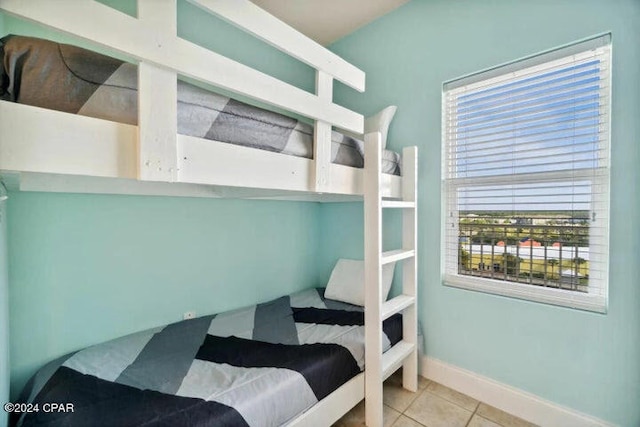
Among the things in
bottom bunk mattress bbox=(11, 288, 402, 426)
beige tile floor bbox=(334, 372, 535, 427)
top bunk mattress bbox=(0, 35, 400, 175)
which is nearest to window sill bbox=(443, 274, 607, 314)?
bottom bunk mattress bbox=(11, 288, 402, 426)

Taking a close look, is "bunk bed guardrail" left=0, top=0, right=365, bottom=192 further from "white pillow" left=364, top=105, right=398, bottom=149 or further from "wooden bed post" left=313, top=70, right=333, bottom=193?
"white pillow" left=364, top=105, right=398, bottom=149

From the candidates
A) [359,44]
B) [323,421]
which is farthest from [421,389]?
[359,44]

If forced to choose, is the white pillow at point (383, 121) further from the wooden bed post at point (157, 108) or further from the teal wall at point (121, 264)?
the wooden bed post at point (157, 108)

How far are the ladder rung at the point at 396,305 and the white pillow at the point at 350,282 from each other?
269 mm

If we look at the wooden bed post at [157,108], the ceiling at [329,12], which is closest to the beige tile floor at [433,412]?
the wooden bed post at [157,108]

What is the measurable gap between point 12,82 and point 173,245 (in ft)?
4.20

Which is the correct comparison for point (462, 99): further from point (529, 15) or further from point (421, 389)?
point (421, 389)

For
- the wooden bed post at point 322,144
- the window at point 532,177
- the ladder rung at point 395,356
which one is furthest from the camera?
the ladder rung at point 395,356

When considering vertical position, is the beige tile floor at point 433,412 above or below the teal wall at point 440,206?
below

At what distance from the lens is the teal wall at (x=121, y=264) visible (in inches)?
51.9

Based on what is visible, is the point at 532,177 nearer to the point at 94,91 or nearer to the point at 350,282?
the point at 350,282

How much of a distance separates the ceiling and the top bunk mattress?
1.66m

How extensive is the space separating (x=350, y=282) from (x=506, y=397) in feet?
3.69

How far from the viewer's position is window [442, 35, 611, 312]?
138 cm
